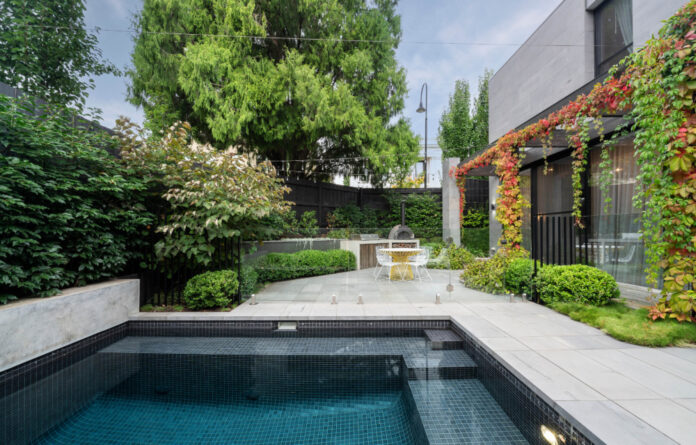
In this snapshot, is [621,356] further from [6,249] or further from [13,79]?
[13,79]

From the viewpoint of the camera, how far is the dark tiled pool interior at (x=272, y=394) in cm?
228

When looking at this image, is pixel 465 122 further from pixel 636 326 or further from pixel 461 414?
pixel 461 414

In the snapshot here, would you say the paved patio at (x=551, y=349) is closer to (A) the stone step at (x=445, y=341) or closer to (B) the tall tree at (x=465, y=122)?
(A) the stone step at (x=445, y=341)

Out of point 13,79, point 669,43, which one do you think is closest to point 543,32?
point 669,43

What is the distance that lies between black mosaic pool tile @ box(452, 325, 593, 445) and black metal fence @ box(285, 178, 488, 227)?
8.04m

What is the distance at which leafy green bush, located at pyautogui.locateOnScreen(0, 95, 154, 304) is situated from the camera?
296 cm

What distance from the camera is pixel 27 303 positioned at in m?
2.90

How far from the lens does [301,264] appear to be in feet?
18.4

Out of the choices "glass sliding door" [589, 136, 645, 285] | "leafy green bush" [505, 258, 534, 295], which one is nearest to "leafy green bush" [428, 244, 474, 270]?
"leafy green bush" [505, 258, 534, 295]

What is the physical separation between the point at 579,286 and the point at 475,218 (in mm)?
7789

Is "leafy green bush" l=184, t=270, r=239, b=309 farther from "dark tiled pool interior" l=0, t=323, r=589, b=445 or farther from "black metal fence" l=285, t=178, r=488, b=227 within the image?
"black metal fence" l=285, t=178, r=488, b=227

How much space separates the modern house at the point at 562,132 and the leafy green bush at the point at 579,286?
54 cm

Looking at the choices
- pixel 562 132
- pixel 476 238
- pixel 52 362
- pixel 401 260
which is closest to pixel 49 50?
pixel 52 362

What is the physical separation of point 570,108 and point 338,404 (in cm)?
505
